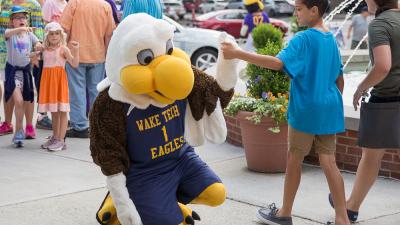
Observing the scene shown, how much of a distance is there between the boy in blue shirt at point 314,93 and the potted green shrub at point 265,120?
1581 millimetres

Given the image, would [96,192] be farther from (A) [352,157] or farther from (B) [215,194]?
(A) [352,157]

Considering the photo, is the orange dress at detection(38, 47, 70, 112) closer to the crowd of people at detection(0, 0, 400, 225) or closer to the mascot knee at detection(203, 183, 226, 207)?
the crowd of people at detection(0, 0, 400, 225)

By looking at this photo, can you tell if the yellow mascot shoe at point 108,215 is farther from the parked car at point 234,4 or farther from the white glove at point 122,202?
the parked car at point 234,4

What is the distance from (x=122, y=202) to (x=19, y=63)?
4404 mm

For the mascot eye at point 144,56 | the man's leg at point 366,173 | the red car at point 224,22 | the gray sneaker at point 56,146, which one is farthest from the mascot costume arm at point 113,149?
the red car at point 224,22

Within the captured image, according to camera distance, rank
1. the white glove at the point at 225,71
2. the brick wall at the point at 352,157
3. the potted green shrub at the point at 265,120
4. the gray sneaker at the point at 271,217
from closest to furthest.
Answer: the white glove at the point at 225,71 < the gray sneaker at the point at 271,217 < the brick wall at the point at 352,157 < the potted green shrub at the point at 265,120

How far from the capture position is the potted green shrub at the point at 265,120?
22.1ft

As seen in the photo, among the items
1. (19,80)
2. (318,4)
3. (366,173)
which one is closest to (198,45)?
(19,80)

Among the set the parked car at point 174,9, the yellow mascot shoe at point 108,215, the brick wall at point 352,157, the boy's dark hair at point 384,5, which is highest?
the boy's dark hair at point 384,5

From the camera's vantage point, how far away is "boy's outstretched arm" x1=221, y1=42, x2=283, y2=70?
4363 millimetres

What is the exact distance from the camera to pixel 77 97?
8727 millimetres

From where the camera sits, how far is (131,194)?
440cm

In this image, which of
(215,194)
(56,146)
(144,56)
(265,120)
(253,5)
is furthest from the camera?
(253,5)

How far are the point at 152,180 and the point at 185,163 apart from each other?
→ 277 millimetres
